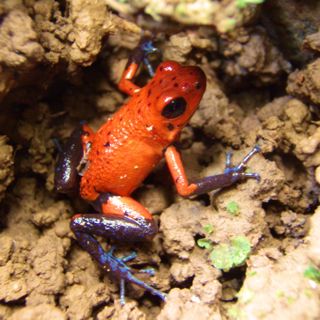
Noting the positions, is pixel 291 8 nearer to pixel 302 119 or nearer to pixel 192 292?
pixel 302 119

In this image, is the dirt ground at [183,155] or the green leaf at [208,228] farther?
the green leaf at [208,228]

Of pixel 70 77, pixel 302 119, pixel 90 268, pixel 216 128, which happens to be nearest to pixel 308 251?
pixel 302 119

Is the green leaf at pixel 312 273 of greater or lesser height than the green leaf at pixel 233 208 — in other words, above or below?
above

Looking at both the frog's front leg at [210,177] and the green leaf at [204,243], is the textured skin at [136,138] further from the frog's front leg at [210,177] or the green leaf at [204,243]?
the green leaf at [204,243]

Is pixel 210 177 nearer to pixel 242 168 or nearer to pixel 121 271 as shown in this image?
pixel 242 168

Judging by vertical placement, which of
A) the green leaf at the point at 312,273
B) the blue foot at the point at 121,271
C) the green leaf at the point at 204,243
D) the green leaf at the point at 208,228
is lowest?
the blue foot at the point at 121,271

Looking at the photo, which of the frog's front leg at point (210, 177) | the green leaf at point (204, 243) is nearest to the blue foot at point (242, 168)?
the frog's front leg at point (210, 177)
